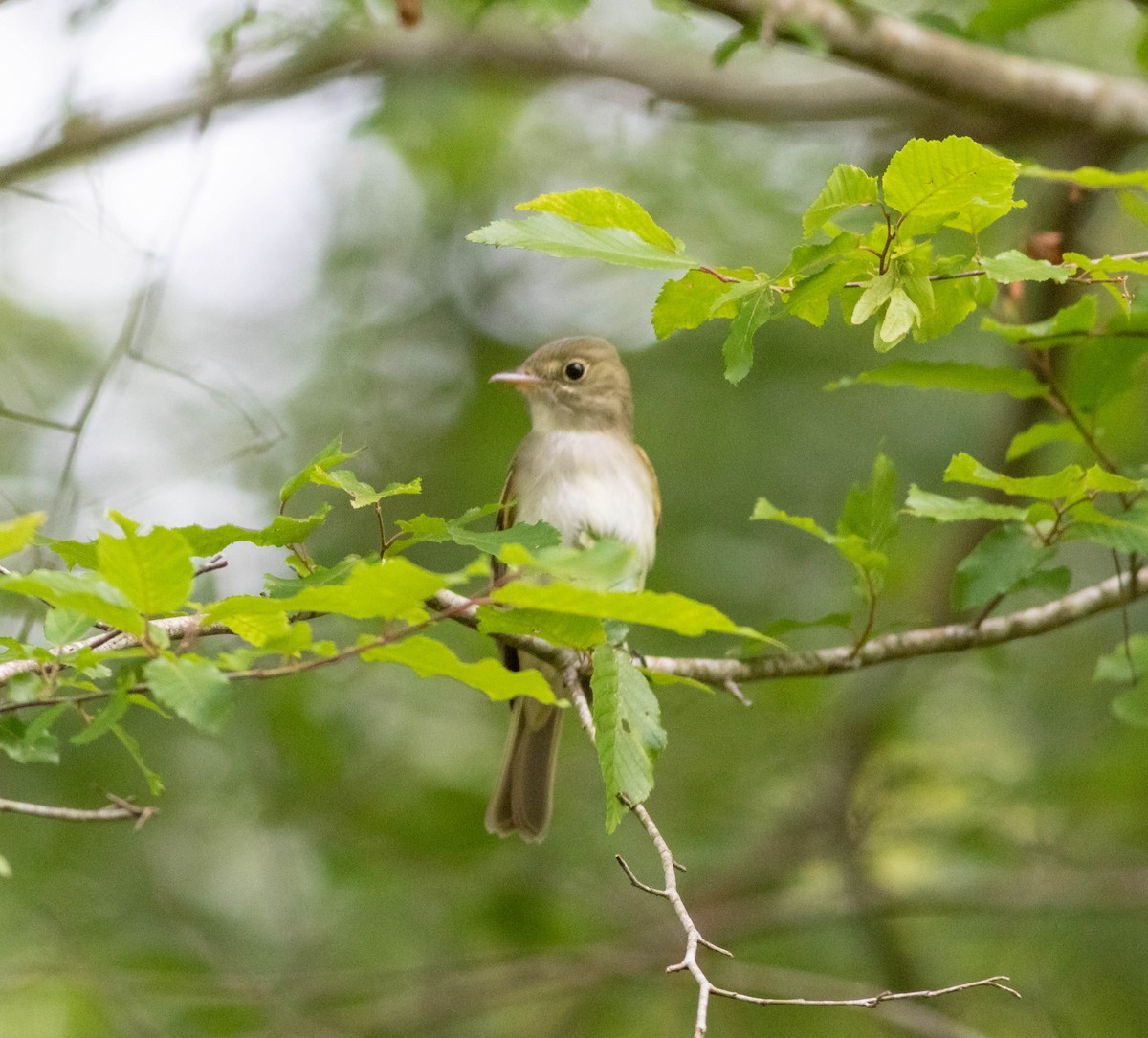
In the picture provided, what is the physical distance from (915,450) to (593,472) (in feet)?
11.5

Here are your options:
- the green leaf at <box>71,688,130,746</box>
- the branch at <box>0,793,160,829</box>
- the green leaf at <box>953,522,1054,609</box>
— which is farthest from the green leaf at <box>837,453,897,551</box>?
the green leaf at <box>71,688,130,746</box>

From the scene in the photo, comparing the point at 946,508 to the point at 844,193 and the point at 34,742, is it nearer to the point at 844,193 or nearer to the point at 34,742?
the point at 844,193

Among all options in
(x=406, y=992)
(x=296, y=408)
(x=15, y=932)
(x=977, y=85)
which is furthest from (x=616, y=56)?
(x=15, y=932)

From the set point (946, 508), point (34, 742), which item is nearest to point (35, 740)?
point (34, 742)

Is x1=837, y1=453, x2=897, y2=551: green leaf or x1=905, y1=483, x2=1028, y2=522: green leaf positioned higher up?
x1=905, y1=483, x2=1028, y2=522: green leaf

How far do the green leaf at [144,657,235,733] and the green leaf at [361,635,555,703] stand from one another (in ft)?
0.85

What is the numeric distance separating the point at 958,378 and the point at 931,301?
126cm

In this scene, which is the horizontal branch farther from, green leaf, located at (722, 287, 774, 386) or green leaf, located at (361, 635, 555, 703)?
green leaf, located at (722, 287, 774, 386)

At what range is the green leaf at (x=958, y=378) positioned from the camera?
404 cm

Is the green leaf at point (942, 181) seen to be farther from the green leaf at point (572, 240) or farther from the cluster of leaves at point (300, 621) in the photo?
the cluster of leaves at point (300, 621)

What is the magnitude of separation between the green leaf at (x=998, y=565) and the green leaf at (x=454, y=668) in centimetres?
168

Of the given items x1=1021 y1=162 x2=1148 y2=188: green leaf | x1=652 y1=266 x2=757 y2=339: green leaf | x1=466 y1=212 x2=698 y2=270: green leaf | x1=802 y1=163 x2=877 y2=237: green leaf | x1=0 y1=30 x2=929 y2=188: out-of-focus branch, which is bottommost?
x1=652 y1=266 x2=757 y2=339: green leaf

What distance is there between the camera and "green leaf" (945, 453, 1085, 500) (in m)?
3.34

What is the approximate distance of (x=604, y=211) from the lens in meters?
2.86
